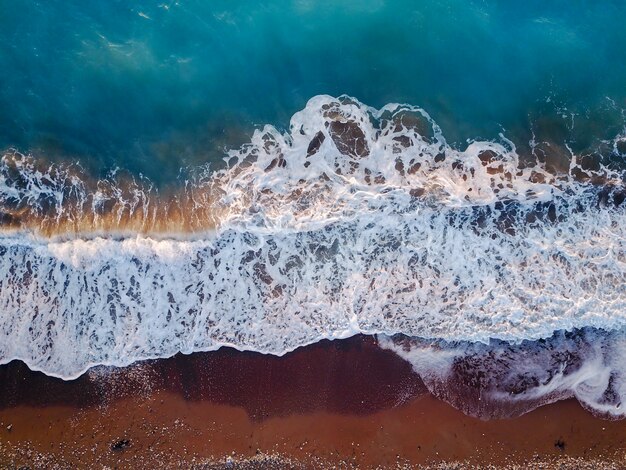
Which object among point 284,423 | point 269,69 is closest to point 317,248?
point 284,423

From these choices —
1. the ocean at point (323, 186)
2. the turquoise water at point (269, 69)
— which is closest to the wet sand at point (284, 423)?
the ocean at point (323, 186)

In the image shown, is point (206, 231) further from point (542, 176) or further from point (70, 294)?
point (542, 176)

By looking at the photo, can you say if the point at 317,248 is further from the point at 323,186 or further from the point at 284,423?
the point at 284,423

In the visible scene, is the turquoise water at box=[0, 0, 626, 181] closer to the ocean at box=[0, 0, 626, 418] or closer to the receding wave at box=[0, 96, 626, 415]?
the ocean at box=[0, 0, 626, 418]

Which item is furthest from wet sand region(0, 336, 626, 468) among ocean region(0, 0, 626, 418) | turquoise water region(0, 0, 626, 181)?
turquoise water region(0, 0, 626, 181)

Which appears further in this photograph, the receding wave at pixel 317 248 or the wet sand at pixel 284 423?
the receding wave at pixel 317 248

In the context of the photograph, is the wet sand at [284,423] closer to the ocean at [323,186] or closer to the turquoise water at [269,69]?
the ocean at [323,186]

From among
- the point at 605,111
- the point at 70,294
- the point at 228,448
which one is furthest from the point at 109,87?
the point at 605,111

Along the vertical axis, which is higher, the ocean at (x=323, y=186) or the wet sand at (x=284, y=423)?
the ocean at (x=323, y=186)
